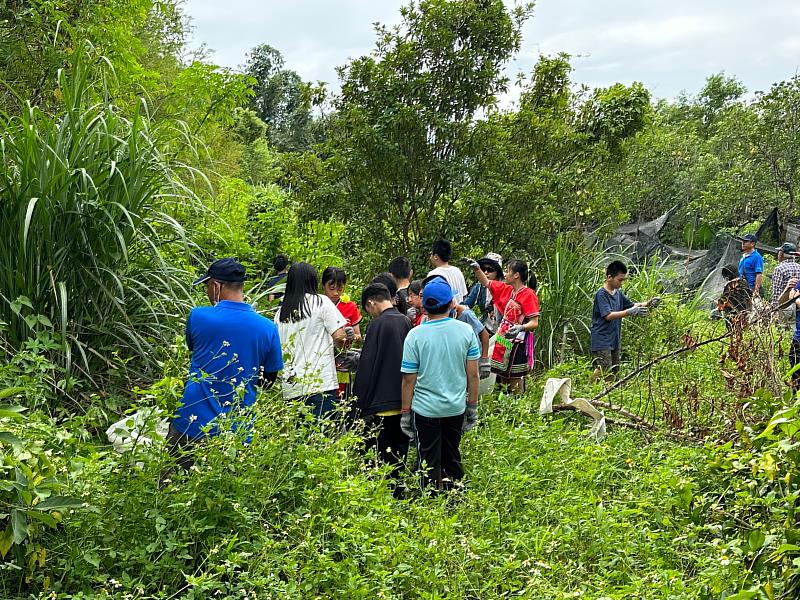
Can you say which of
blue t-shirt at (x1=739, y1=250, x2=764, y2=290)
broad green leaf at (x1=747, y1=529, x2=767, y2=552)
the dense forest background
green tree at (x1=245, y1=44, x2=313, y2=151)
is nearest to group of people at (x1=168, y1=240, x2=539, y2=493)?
the dense forest background

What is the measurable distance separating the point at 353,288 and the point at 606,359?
2.93 meters

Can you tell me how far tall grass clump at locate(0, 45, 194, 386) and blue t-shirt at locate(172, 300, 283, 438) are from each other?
71 cm

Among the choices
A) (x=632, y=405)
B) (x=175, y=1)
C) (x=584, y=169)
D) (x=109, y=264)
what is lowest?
(x=632, y=405)

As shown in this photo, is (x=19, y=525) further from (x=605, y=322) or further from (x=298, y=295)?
(x=605, y=322)

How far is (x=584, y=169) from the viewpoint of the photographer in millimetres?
9727

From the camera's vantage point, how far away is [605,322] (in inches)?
311

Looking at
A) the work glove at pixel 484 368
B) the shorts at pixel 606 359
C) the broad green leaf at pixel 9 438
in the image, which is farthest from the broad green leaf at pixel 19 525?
the shorts at pixel 606 359

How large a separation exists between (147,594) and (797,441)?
9.00 feet

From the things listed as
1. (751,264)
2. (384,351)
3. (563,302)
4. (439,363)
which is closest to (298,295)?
(384,351)

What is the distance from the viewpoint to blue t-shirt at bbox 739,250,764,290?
11539 millimetres

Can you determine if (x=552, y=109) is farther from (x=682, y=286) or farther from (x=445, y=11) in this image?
(x=682, y=286)

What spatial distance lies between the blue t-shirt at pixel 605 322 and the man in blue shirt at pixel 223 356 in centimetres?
450

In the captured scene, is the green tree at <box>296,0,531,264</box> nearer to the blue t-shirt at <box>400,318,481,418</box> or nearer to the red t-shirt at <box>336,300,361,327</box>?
the red t-shirt at <box>336,300,361,327</box>

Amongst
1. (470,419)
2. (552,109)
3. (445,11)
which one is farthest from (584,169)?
(470,419)
